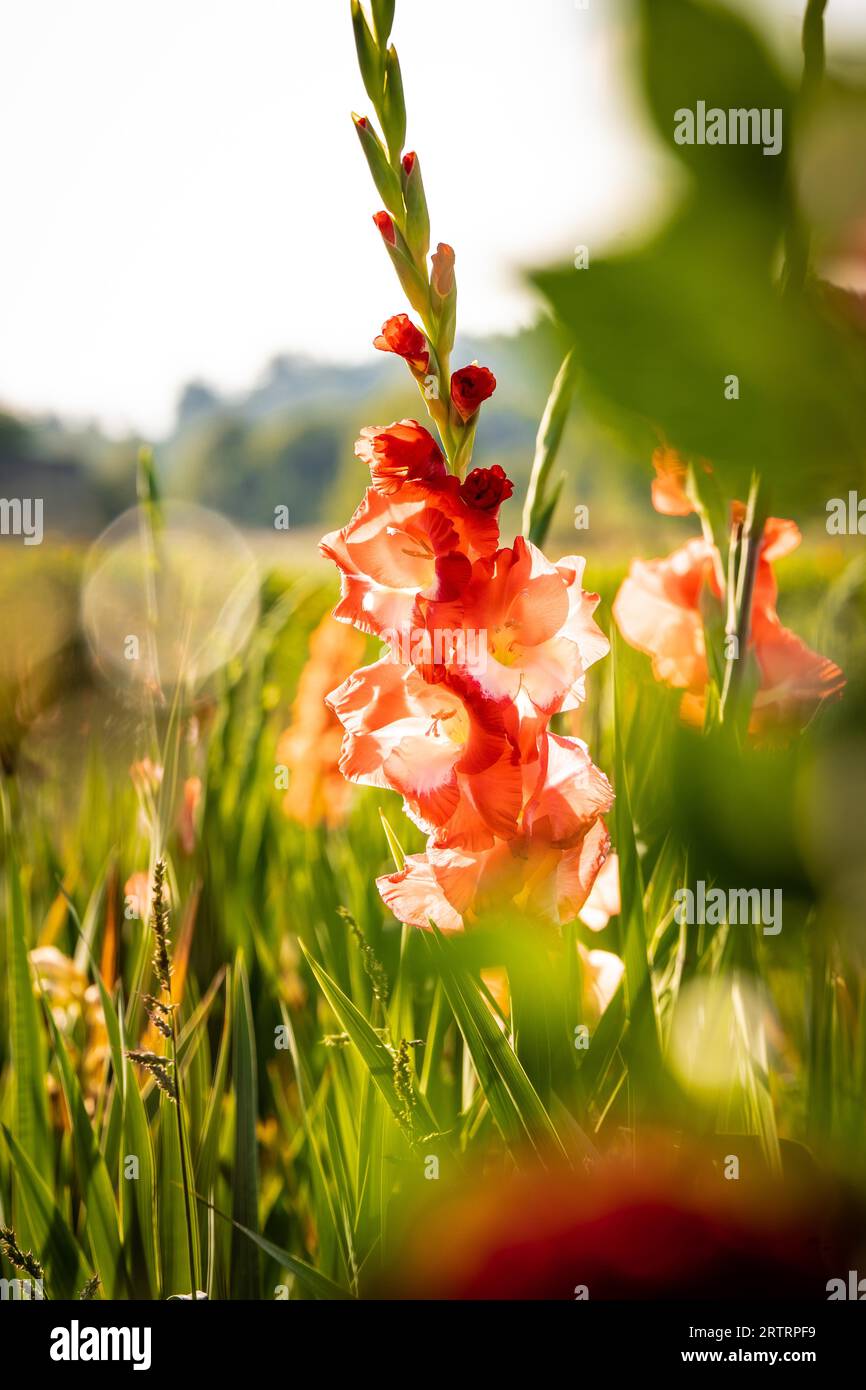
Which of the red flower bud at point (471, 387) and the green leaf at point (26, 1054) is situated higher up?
the red flower bud at point (471, 387)

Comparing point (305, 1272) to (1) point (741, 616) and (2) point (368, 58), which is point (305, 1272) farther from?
(2) point (368, 58)

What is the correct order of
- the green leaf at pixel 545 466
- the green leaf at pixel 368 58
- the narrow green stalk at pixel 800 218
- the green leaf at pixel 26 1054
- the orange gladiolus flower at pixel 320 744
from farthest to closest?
the orange gladiolus flower at pixel 320 744 < the green leaf at pixel 26 1054 < the green leaf at pixel 545 466 < the green leaf at pixel 368 58 < the narrow green stalk at pixel 800 218

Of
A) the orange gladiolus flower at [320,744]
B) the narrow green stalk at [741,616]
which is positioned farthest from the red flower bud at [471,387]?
the orange gladiolus flower at [320,744]

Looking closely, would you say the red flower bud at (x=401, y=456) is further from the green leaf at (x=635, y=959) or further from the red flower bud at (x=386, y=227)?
the green leaf at (x=635, y=959)

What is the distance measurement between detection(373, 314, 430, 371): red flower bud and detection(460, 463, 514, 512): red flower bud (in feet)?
0.18

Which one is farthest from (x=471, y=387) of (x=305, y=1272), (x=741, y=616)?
(x=305, y=1272)

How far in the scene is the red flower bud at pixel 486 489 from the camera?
0.43 m

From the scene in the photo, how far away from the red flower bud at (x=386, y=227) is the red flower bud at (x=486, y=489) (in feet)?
0.34

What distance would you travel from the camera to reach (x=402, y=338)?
422 mm

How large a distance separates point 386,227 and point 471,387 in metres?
0.08

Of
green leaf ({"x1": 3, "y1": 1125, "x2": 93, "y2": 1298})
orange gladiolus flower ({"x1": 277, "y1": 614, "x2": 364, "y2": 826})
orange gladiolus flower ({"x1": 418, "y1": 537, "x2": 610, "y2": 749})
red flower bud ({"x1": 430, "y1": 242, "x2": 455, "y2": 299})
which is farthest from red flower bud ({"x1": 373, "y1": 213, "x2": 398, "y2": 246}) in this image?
orange gladiolus flower ({"x1": 277, "y1": 614, "x2": 364, "y2": 826})

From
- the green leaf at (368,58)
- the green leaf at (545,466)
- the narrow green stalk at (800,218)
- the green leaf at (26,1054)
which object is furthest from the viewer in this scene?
the green leaf at (26,1054)

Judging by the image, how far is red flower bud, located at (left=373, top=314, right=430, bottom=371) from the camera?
0.42m
